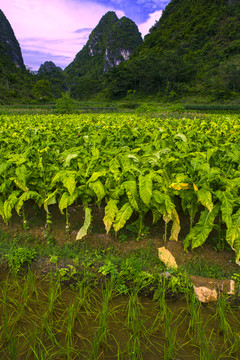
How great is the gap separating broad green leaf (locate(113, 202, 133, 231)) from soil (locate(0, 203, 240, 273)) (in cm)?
43

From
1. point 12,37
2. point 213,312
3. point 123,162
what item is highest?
point 12,37

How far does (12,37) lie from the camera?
117 m

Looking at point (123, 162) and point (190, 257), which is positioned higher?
point (123, 162)

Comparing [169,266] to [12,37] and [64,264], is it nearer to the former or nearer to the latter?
[64,264]

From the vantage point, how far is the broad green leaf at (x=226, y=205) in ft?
8.59

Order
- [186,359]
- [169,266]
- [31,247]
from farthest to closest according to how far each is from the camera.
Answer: [31,247] → [169,266] → [186,359]

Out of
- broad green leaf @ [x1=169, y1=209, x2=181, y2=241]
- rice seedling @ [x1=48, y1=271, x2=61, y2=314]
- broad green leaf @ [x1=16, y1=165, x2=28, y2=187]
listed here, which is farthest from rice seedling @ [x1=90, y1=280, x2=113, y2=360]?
broad green leaf @ [x1=16, y1=165, x2=28, y2=187]

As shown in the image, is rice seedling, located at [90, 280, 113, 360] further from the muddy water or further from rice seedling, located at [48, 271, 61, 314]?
rice seedling, located at [48, 271, 61, 314]

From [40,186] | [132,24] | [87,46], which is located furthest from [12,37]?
[40,186]

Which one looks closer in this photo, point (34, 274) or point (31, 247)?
point (34, 274)

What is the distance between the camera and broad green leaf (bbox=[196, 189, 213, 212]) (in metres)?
2.67

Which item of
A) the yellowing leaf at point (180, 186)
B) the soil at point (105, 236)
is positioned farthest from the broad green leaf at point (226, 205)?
the soil at point (105, 236)

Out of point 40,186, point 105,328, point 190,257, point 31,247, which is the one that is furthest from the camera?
point 40,186

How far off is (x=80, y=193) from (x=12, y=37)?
Result: 139061mm
